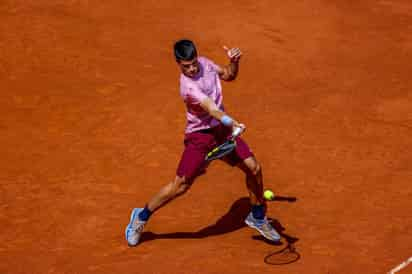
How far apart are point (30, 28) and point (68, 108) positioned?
2886mm

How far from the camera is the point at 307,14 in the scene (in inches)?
549

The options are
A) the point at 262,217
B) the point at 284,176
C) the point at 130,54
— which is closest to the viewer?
the point at 262,217

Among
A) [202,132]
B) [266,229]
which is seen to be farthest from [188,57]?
[266,229]

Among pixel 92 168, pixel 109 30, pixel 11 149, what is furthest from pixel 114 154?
pixel 109 30

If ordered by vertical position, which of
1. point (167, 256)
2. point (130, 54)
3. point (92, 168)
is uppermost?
point (130, 54)

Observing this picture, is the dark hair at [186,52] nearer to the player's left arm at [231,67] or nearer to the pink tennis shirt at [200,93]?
the pink tennis shirt at [200,93]

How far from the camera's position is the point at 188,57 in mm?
7207

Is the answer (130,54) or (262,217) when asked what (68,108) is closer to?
(130,54)

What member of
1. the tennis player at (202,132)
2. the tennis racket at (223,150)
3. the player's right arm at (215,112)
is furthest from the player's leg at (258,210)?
the player's right arm at (215,112)

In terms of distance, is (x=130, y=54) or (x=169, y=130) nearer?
(x=169, y=130)

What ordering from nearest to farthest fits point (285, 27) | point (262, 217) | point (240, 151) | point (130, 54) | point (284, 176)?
point (240, 151)
point (262, 217)
point (284, 176)
point (130, 54)
point (285, 27)

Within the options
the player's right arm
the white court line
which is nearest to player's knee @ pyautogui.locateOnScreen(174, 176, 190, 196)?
the player's right arm

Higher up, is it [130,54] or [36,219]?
[130,54]

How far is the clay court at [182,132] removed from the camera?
26.7 ft
